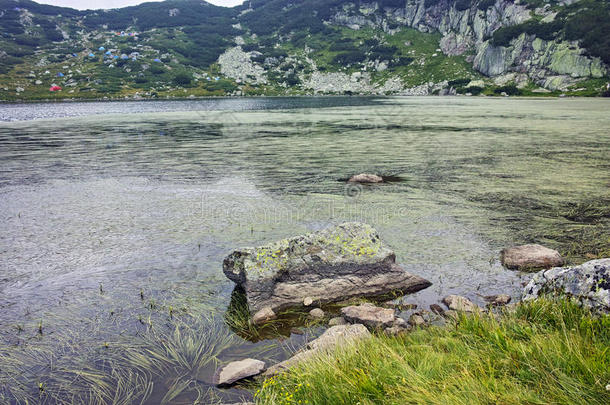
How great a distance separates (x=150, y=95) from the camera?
188 m

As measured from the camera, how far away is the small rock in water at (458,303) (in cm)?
832

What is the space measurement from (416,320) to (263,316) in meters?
3.59

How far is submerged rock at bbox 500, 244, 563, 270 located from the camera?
10227 mm

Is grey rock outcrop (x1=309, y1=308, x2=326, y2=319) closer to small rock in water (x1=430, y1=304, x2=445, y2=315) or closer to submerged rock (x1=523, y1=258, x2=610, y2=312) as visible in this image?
small rock in water (x1=430, y1=304, x2=445, y2=315)

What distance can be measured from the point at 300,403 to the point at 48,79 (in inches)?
9676

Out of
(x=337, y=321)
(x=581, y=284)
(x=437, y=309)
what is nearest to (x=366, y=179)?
(x=437, y=309)

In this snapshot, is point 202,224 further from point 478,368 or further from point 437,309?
point 478,368

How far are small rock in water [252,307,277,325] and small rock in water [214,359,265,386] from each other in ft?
5.52

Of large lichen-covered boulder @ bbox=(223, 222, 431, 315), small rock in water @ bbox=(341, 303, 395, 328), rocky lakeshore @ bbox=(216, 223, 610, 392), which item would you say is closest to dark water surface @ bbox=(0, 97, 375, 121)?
large lichen-covered boulder @ bbox=(223, 222, 431, 315)

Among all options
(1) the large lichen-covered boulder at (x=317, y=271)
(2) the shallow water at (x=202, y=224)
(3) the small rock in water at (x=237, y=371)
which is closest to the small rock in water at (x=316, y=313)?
(1) the large lichen-covered boulder at (x=317, y=271)

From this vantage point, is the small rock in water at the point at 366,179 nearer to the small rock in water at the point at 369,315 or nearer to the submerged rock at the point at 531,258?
the submerged rock at the point at 531,258

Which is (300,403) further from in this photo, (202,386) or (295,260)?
(295,260)

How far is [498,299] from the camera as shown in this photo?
8.74m

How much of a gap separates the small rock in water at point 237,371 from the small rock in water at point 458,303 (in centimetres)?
469
